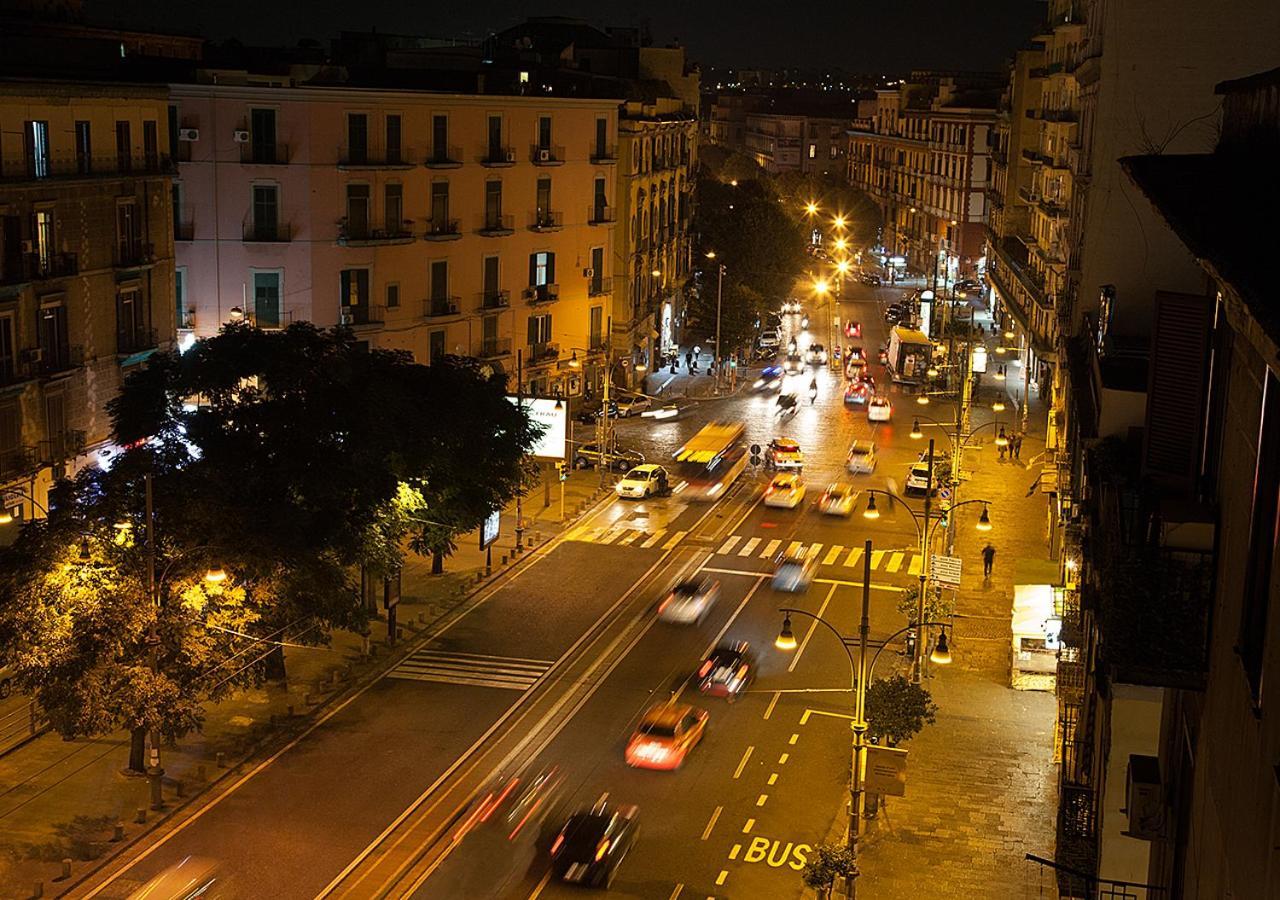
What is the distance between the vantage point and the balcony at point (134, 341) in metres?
47.5

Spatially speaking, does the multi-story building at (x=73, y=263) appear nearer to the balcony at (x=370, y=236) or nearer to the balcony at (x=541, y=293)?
the balcony at (x=370, y=236)

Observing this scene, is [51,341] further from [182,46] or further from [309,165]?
[182,46]

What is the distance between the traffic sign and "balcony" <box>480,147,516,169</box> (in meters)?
29.6

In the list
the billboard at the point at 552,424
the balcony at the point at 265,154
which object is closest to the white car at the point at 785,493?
the billboard at the point at 552,424

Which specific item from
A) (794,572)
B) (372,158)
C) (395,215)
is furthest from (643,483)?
(372,158)

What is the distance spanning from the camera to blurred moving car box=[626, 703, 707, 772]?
34031 millimetres

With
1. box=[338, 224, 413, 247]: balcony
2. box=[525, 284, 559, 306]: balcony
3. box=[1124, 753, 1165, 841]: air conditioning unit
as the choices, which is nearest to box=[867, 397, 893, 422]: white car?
box=[525, 284, 559, 306]: balcony

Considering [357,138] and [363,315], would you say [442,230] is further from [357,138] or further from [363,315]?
[357,138]

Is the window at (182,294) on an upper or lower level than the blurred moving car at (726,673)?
upper

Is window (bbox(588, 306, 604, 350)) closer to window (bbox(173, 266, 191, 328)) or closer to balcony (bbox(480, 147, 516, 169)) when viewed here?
balcony (bbox(480, 147, 516, 169))

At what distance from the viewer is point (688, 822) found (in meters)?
31.1

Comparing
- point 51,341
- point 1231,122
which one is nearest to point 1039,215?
point 51,341

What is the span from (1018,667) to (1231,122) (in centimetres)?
2597

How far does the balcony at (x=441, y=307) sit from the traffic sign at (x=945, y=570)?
25956 millimetres
